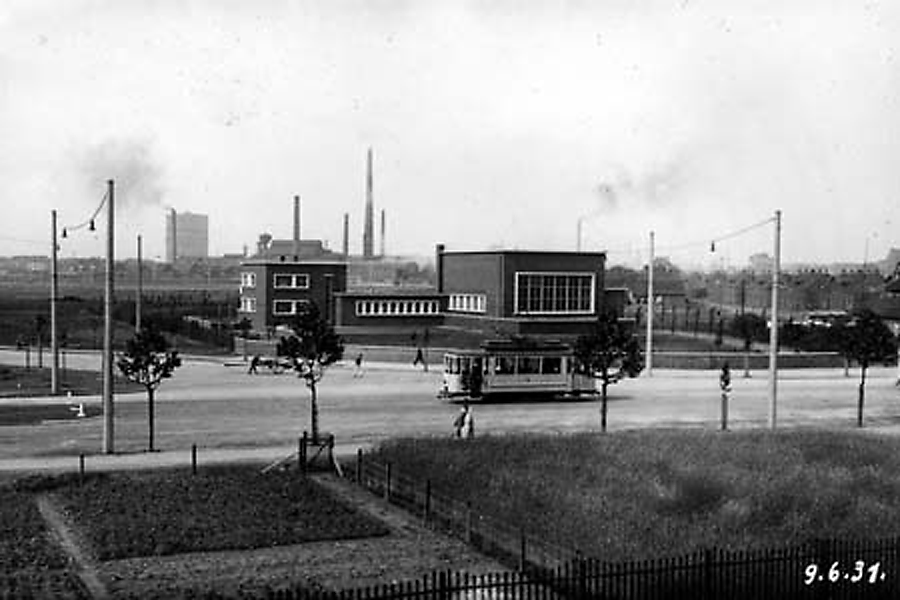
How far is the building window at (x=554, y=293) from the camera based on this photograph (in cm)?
7294

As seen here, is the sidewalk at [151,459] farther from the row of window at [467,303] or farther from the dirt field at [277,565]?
the row of window at [467,303]

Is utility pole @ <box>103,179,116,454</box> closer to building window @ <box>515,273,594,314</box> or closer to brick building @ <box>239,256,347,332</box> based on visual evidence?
building window @ <box>515,273,594,314</box>

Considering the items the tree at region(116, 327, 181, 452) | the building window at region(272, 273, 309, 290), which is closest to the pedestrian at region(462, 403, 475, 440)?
the tree at region(116, 327, 181, 452)

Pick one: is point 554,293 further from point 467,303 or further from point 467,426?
point 467,426

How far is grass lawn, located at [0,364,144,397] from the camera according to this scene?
4697cm

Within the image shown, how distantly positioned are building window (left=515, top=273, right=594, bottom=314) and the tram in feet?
85.1

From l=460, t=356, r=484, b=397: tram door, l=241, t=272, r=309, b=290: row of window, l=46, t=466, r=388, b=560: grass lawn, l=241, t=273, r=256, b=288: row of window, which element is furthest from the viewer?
l=241, t=273, r=256, b=288: row of window

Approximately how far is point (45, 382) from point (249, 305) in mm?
36819

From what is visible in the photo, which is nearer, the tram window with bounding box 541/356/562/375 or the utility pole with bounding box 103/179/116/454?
the utility pole with bounding box 103/179/116/454

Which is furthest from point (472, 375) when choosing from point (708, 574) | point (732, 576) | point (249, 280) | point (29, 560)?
point (249, 280)

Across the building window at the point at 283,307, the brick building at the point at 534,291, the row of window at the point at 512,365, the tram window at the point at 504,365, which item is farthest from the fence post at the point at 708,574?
the building window at the point at 283,307

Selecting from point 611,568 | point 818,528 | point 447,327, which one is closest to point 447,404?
point 818,528

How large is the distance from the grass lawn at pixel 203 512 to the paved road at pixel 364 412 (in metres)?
3.48

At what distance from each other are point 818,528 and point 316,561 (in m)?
8.69
